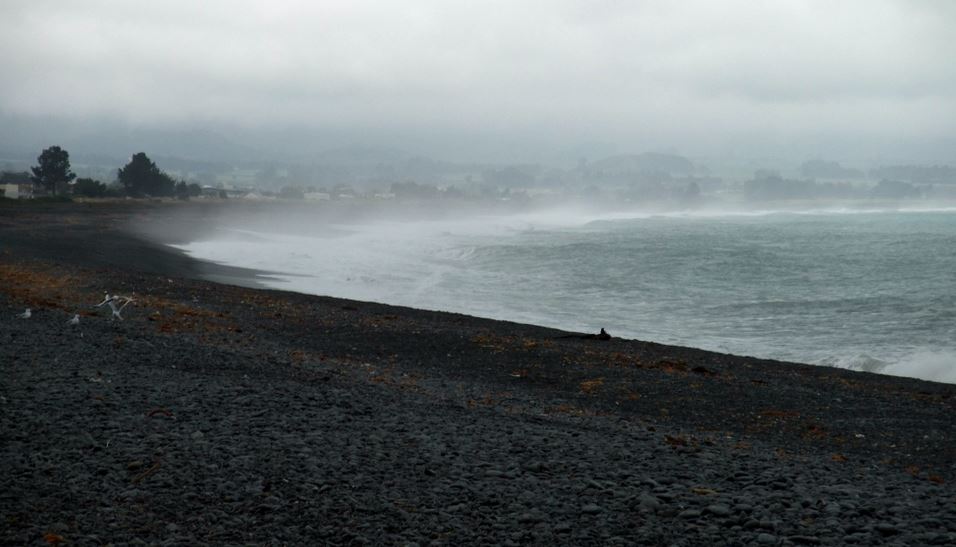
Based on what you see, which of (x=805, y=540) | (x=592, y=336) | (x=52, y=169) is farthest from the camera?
(x=52, y=169)

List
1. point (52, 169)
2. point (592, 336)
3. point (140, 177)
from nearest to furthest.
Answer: point (592, 336)
point (52, 169)
point (140, 177)

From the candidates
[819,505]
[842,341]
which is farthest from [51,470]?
[842,341]

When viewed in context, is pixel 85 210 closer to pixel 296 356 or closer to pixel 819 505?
pixel 296 356

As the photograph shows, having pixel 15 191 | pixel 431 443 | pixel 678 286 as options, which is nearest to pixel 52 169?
pixel 15 191

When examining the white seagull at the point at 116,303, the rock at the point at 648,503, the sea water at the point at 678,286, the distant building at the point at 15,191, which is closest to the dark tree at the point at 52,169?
the distant building at the point at 15,191

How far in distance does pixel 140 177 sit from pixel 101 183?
507 cm

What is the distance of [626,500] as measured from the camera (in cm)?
526

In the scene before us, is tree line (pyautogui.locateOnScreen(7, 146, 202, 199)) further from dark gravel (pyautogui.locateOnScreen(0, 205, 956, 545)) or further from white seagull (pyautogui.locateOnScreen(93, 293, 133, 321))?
dark gravel (pyautogui.locateOnScreen(0, 205, 956, 545))

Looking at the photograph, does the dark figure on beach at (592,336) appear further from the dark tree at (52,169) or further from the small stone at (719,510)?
the dark tree at (52,169)

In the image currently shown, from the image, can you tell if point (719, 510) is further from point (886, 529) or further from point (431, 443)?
point (431, 443)

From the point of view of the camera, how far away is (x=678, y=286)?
30.8m

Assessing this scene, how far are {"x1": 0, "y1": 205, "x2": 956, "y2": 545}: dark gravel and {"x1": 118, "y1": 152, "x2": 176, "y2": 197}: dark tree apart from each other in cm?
7877

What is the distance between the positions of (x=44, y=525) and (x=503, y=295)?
69.6 ft

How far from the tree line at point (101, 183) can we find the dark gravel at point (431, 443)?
70672 millimetres
